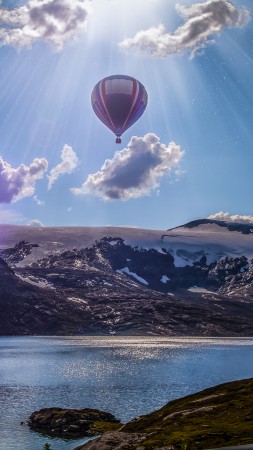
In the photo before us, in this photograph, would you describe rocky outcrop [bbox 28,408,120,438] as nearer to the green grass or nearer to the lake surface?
the lake surface

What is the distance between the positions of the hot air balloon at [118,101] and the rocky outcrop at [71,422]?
84.2 meters

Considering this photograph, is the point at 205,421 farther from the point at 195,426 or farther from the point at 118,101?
the point at 118,101

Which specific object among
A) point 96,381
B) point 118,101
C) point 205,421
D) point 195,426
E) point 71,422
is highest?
point 118,101

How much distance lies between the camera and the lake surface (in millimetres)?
75188

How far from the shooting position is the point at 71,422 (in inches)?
2672

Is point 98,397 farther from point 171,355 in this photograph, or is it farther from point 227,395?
point 171,355

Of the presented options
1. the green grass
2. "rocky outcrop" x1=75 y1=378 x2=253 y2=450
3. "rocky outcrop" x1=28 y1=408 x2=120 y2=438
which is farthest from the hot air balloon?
"rocky outcrop" x1=75 y1=378 x2=253 y2=450

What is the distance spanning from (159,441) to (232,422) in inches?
283

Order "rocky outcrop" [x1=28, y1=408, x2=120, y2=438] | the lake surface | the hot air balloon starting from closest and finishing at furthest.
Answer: "rocky outcrop" [x1=28, y1=408, x2=120, y2=438], the lake surface, the hot air balloon

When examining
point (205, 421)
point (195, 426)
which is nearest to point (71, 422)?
point (205, 421)

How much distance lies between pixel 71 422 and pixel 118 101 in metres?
93.6

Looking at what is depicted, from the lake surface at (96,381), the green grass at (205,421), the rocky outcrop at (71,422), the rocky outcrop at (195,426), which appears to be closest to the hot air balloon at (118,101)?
the lake surface at (96,381)

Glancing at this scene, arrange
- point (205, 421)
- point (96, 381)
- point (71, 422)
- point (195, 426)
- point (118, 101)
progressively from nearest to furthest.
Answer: point (195, 426) → point (205, 421) → point (71, 422) → point (96, 381) → point (118, 101)

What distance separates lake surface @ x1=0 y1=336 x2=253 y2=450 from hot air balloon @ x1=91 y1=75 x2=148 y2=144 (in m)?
57.8
